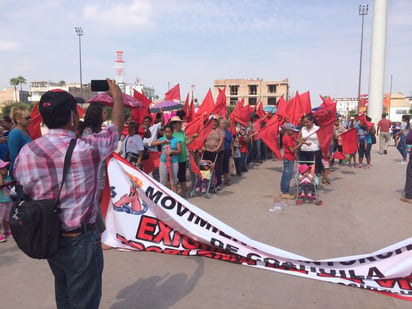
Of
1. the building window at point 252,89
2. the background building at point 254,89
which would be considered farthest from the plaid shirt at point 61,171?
the building window at point 252,89

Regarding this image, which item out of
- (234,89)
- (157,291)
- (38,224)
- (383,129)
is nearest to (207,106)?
(157,291)

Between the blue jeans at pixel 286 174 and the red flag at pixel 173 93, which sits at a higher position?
the red flag at pixel 173 93

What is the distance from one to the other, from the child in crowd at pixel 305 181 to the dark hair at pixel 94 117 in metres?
4.56

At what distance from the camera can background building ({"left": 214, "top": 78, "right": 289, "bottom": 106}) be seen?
278 ft

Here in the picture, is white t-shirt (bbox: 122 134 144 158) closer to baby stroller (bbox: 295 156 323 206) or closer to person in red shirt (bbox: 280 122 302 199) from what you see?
person in red shirt (bbox: 280 122 302 199)

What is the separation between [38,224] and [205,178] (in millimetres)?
5676

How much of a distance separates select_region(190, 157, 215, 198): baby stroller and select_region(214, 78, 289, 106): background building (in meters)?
78.1

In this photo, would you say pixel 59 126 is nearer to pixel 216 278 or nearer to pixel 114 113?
pixel 114 113

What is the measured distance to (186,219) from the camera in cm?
420

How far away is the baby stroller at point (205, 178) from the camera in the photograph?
7.43 meters

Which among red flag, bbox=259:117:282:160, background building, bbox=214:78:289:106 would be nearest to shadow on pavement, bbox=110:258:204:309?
red flag, bbox=259:117:282:160

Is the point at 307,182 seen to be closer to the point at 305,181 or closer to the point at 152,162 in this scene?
the point at 305,181

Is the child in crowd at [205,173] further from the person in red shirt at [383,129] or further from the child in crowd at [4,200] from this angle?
the person in red shirt at [383,129]

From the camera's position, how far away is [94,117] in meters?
3.76
